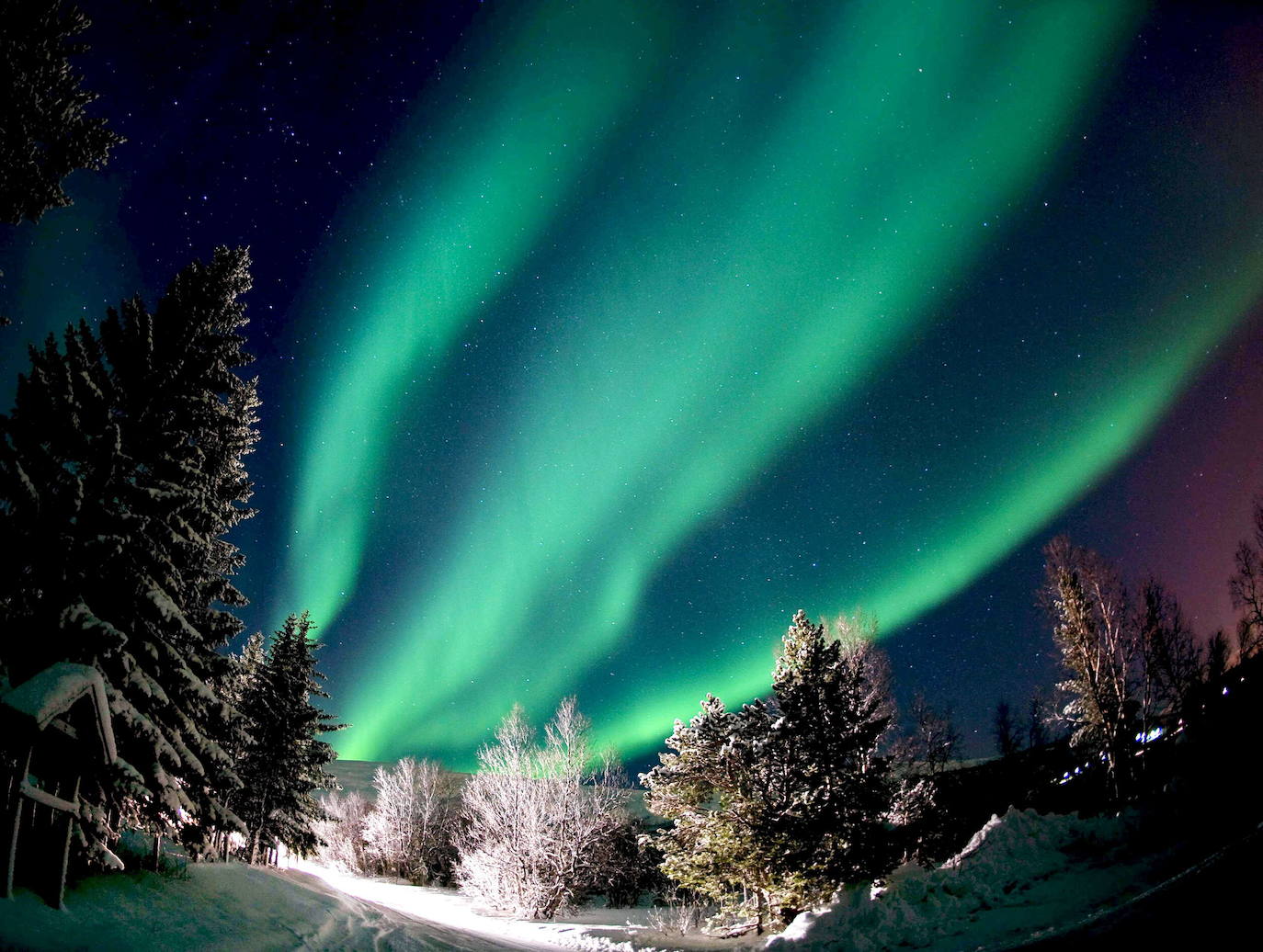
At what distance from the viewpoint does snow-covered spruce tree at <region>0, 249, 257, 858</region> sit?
941 cm

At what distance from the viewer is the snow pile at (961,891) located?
1011cm

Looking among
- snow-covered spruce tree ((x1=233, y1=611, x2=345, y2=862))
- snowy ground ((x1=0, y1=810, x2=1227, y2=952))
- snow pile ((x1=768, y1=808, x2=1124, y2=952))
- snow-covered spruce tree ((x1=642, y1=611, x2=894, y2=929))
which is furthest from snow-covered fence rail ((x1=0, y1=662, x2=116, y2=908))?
snow-covered spruce tree ((x1=233, y1=611, x2=345, y2=862))

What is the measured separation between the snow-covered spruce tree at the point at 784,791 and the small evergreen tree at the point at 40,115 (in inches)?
802

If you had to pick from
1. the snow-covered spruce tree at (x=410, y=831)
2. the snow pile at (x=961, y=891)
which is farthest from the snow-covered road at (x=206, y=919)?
the snow-covered spruce tree at (x=410, y=831)

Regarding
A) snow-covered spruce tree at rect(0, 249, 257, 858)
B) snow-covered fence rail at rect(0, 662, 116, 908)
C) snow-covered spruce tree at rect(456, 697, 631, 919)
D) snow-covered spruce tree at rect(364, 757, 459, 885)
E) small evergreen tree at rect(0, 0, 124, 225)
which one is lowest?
snow-covered spruce tree at rect(364, 757, 459, 885)

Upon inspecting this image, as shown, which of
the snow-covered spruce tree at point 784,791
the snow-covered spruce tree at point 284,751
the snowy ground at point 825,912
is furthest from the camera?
the snow-covered spruce tree at point 284,751

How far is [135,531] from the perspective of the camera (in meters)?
10.5

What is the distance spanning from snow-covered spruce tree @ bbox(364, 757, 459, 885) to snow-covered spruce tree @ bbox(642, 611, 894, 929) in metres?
42.6

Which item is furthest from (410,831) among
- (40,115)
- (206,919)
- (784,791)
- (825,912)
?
(40,115)

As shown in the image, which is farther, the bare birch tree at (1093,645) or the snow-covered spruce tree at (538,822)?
the snow-covered spruce tree at (538,822)

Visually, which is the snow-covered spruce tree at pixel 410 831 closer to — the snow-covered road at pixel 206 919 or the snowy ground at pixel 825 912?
the snowy ground at pixel 825 912

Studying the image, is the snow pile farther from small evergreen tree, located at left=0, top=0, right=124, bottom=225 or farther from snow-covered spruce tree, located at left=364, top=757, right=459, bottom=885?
snow-covered spruce tree, located at left=364, top=757, right=459, bottom=885

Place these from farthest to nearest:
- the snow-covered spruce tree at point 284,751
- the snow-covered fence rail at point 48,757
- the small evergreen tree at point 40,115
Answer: the snow-covered spruce tree at point 284,751
the small evergreen tree at point 40,115
the snow-covered fence rail at point 48,757

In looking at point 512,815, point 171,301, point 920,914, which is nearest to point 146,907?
point 171,301
